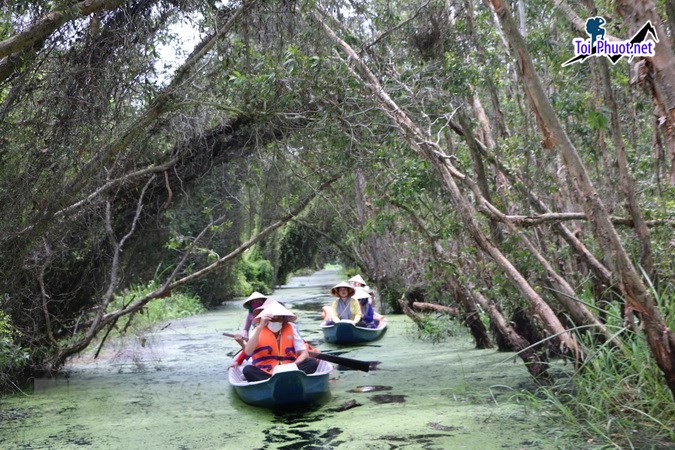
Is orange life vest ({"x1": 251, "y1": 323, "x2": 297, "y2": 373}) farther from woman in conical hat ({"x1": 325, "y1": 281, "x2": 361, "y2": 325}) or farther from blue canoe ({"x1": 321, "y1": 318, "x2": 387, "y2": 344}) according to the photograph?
woman in conical hat ({"x1": 325, "y1": 281, "x2": 361, "y2": 325})

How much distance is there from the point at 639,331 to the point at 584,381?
87 cm

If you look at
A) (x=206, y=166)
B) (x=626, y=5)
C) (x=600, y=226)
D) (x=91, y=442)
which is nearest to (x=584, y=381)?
(x=600, y=226)

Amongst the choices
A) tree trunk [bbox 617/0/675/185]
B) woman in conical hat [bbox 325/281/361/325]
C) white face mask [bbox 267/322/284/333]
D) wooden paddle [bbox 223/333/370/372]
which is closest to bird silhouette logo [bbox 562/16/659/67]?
tree trunk [bbox 617/0/675/185]

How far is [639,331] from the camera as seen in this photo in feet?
17.1

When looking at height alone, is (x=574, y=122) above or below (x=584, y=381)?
above

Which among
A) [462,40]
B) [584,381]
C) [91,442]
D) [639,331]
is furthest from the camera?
[462,40]

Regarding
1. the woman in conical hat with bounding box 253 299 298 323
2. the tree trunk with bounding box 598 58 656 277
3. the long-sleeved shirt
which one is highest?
the tree trunk with bounding box 598 58 656 277

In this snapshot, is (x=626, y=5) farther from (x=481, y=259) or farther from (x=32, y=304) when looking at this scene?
(x=32, y=304)

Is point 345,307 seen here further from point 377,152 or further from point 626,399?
Answer: point 626,399

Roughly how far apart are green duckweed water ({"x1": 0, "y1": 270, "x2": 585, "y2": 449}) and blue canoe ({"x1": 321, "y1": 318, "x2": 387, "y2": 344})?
923 millimetres

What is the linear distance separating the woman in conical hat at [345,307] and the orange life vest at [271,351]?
17.0 ft

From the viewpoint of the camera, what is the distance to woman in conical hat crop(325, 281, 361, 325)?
13.5m

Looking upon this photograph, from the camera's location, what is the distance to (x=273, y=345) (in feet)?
26.8

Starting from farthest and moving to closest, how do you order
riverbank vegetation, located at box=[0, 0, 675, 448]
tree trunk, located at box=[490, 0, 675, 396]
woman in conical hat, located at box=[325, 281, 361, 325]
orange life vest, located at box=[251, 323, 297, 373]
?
woman in conical hat, located at box=[325, 281, 361, 325], orange life vest, located at box=[251, 323, 297, 373], riverbank vegetation, located at box=[0, 0, 675, 448], tree trunk, located at box=[490, 0, 675, 396]
